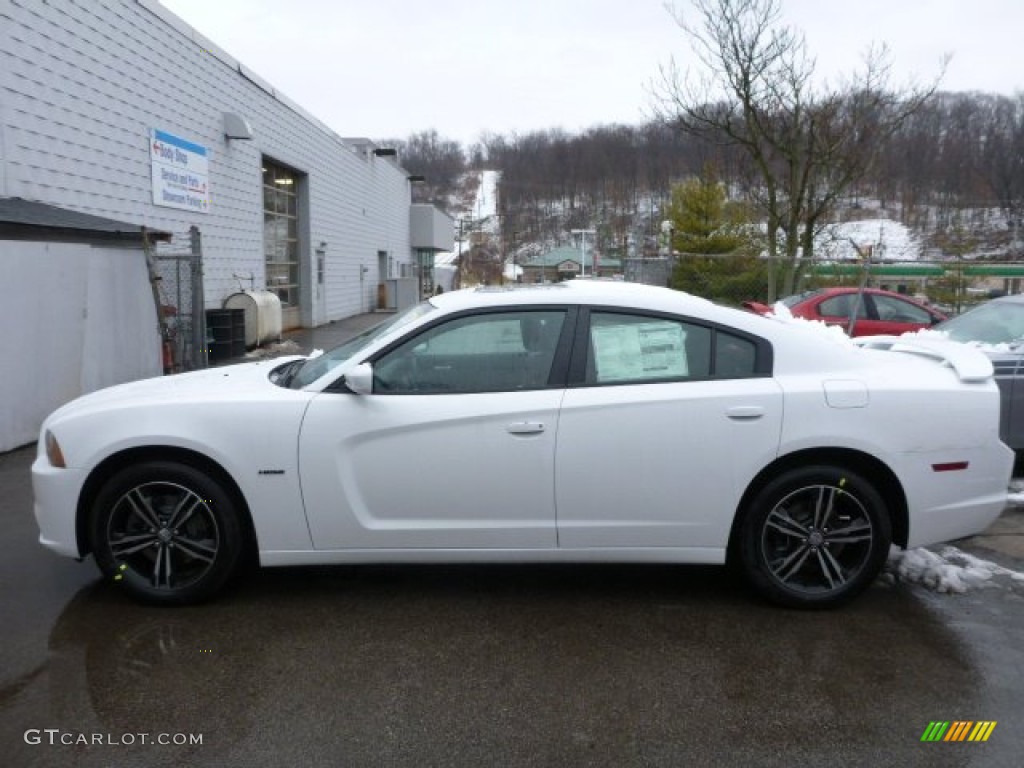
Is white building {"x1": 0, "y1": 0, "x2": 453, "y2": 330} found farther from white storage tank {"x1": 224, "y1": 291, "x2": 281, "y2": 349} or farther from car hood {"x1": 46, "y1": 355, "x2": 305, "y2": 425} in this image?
car hood {"x1": 46, "y1": 355, "x2": 305, "y2": 425}

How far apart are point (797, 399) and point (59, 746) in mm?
3307

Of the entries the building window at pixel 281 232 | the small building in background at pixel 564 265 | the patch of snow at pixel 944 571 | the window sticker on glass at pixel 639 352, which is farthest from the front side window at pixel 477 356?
the small building in background at pixel 564 265

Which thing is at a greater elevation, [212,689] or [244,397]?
[244,397]

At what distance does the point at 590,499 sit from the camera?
3785 mm

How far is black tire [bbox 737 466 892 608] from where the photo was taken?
382cm

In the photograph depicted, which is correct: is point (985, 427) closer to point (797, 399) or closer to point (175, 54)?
point (797, 399)

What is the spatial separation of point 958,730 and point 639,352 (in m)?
2.02

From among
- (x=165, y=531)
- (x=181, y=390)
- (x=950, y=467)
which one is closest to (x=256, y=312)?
(x=181, y=390)

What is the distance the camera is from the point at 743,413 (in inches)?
148

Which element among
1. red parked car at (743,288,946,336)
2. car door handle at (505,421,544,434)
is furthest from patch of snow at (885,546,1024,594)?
red parked car at (743,288,946,336)

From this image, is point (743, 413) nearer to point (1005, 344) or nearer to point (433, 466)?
point (433, 466)

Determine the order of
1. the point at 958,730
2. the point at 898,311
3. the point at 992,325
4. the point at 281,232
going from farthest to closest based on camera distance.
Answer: the point at 281,232, the point at 898,311, the point at 992,325, the point at 958,730

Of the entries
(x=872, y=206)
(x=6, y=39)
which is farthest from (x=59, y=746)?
(x=872, y=206)

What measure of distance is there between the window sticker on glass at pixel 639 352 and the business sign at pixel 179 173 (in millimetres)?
11377
